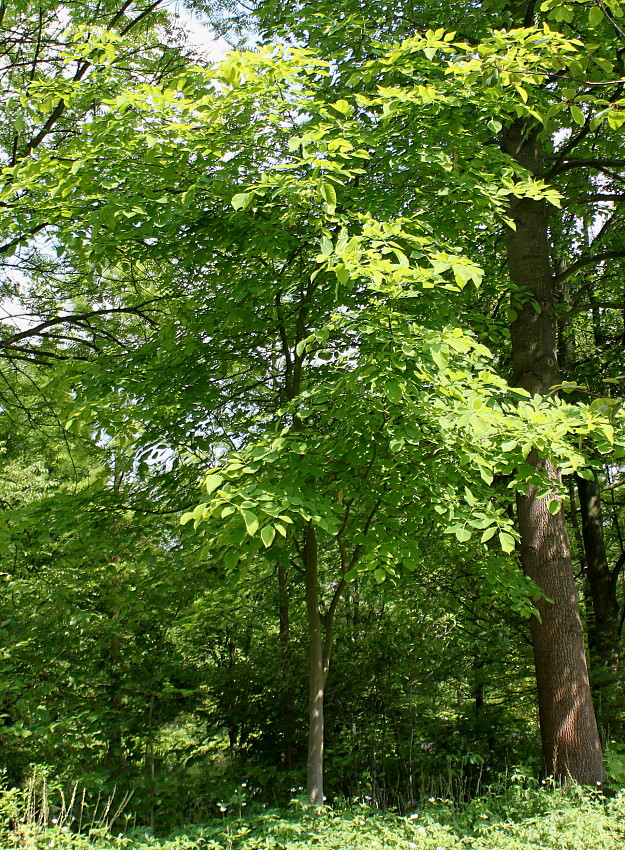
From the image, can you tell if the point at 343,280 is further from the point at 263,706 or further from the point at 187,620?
the point at 263,706

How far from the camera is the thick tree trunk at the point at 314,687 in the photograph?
409 centimetres

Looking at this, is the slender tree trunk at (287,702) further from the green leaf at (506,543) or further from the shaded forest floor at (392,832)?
the green leaf at (506,543)

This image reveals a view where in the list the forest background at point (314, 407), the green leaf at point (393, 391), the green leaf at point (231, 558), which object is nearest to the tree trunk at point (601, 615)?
the forest background at point (314, 407)

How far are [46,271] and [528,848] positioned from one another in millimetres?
6547

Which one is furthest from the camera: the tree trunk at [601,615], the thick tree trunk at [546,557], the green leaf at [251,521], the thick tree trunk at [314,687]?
the tree trunk at [601,615]

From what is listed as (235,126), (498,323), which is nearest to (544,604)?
(498,323)

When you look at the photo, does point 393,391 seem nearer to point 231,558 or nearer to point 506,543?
point 506,543

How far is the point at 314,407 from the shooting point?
358cm

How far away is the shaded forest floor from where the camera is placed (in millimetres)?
3408

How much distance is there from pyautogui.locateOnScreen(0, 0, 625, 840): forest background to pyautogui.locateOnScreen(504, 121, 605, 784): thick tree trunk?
0.09ft

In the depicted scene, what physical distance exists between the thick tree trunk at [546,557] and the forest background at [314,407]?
0.09ft

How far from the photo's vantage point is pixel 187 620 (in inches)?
236

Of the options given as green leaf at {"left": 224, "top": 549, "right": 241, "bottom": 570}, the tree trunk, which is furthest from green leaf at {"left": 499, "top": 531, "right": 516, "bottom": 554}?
the tree trunk

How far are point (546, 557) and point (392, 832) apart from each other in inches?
91.9
